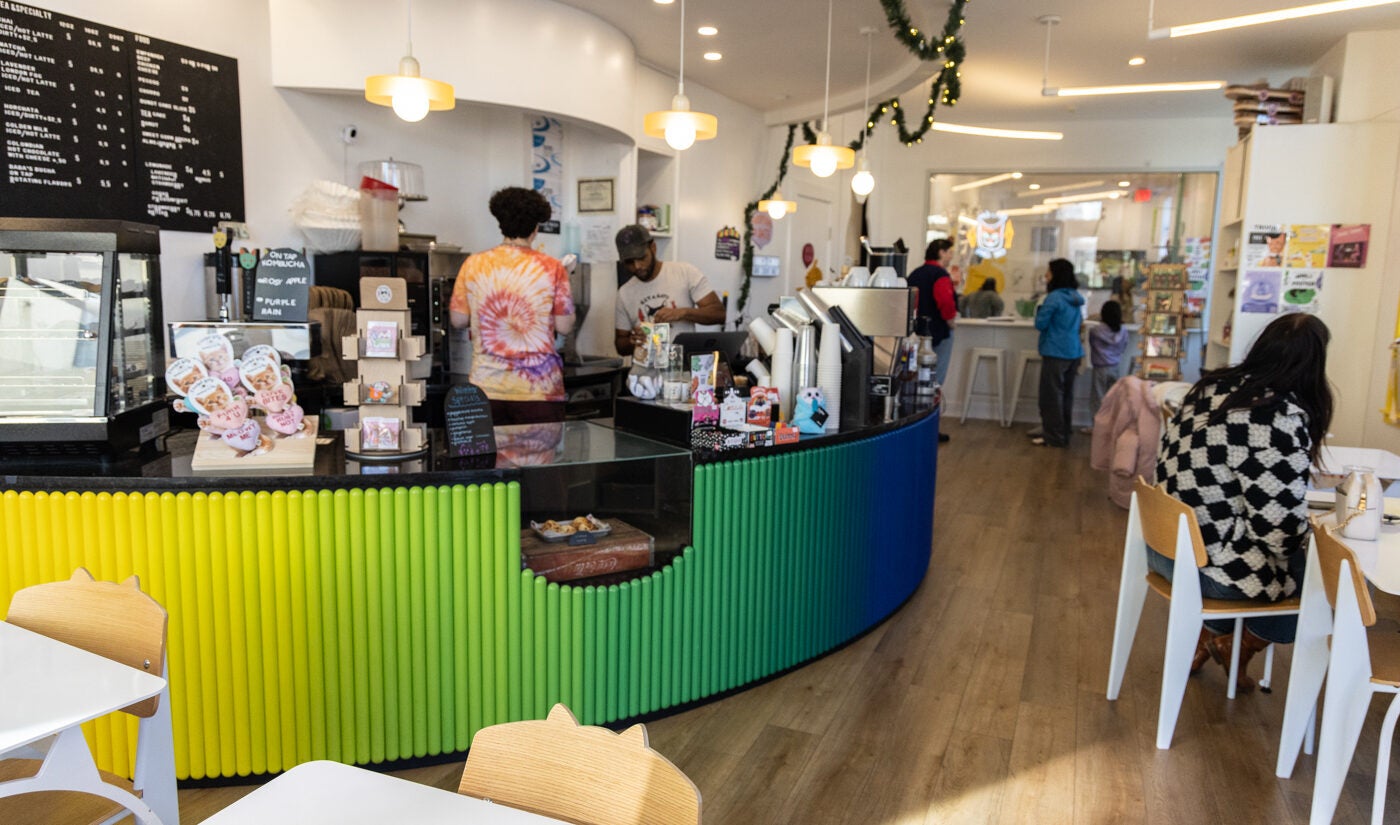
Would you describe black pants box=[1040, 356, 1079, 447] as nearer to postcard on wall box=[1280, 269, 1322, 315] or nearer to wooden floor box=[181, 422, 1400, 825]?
postcard on wall box=[1280, 269, 1322, 315]

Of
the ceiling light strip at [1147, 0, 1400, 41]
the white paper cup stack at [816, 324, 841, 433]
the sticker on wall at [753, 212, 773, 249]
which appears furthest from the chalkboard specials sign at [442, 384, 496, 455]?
the sticker on wall at [753, 212, 773, 249]

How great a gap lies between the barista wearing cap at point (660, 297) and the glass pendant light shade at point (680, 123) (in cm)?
133

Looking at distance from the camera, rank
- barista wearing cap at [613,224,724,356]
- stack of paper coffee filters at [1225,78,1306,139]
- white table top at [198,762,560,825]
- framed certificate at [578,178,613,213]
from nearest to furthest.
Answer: white table top at [198,762,560,825]
barista wearing cap at [613,224,724,356]
stack of paper coffee filters at [1225,78,1306,139]
framed certificate at [578,178,613,213]

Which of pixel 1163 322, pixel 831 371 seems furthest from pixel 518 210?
pixel 1163 322

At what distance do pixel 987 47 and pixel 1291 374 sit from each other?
4549mm

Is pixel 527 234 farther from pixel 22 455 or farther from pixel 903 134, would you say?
pixel 903 134

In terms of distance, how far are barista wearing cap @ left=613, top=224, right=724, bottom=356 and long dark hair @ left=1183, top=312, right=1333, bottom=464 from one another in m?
3.00

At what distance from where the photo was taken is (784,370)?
3748 mm

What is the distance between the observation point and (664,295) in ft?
18.7

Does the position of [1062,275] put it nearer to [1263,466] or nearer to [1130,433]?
[1130,433]

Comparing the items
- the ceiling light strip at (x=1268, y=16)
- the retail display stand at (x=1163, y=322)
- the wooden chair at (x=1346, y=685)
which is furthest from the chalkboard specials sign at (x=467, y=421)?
the retail display stand at (x=1163, y=322)

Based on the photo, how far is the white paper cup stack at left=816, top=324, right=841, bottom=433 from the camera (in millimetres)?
3719

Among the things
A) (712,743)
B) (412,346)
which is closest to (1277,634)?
(712,743)

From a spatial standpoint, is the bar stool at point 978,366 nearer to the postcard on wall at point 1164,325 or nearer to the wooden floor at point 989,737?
the postcard on wall at point 1164,325
